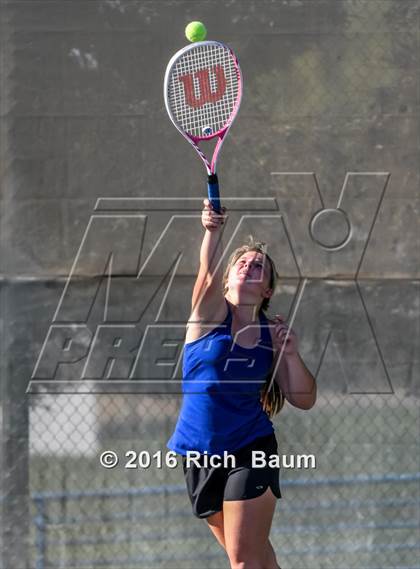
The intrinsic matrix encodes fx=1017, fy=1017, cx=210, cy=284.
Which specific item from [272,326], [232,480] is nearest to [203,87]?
[272,326]

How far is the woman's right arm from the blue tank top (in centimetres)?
7

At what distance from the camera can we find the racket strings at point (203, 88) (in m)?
3.50

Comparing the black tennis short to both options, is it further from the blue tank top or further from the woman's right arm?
the woman's right arm

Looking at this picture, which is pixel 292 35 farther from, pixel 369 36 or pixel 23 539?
pixel 23 539

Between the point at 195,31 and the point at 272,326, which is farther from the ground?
the point at 195,31

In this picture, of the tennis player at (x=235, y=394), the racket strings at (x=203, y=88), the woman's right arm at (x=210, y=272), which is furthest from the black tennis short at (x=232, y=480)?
the racket strings at (x=203, y=88)

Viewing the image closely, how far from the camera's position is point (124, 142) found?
4.29 metres

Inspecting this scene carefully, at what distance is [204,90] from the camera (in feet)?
11.7

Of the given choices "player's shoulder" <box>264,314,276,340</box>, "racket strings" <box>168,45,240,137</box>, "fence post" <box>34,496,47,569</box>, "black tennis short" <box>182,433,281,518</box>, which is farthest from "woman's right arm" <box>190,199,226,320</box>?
"fence post" <box>34,496,47,569</box>

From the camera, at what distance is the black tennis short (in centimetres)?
305

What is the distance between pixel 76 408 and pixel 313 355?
1.03 m

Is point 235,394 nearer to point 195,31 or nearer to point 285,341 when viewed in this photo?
point 285,341

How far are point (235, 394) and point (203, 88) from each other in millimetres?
1117

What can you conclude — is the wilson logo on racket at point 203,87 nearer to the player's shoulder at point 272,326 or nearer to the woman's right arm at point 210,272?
the woman's right arm at point 210,272
